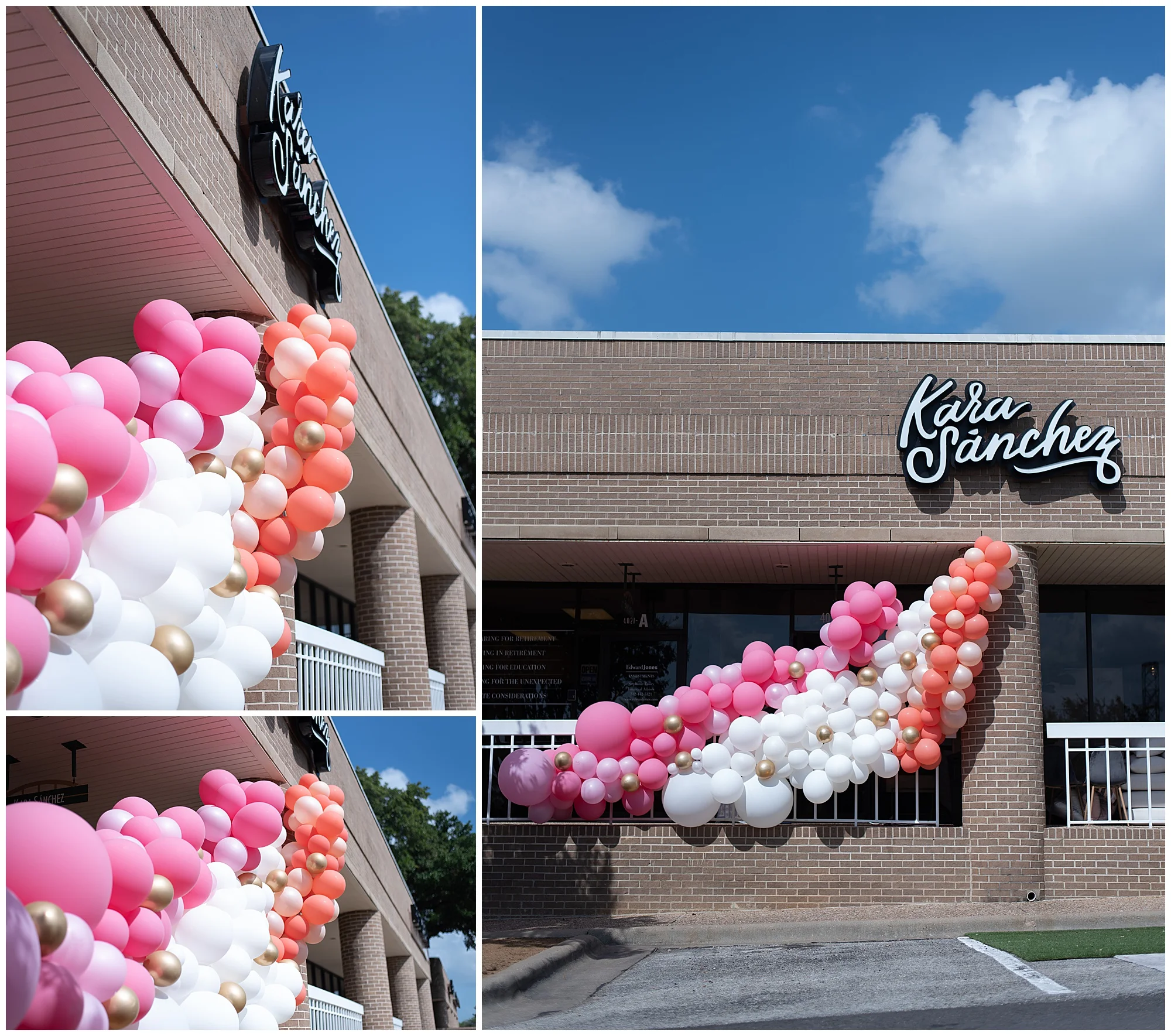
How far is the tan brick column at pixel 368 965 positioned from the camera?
704 cm

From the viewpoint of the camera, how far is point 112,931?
4.50m

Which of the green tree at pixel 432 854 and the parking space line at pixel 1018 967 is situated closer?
the green tree at pixel 432 854

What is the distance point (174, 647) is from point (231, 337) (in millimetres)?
2360

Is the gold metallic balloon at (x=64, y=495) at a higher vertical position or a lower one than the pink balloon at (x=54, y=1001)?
higher

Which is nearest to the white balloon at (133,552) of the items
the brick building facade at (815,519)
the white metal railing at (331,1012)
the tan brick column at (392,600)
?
the white metal railing at (331,1012)

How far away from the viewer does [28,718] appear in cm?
608

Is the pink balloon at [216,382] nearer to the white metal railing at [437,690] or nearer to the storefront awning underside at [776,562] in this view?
the storefront awning underside at [776,562]

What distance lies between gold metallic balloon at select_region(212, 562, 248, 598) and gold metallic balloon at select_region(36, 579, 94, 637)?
1670 mm

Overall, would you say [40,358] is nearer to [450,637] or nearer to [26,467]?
[26,467]

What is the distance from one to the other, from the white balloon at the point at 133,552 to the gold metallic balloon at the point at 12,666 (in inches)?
33.1

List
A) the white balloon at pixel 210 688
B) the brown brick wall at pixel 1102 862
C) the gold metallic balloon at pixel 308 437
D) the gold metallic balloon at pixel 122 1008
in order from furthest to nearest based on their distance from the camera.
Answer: the brown brick wall at pixel 1102 862, the gold metallic balloon at pixel 308 437, the white balloon at pixel 210 688, the gold metallic balloon at pixel 122 1008

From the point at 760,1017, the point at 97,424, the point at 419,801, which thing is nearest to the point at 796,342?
the point at 760,1017

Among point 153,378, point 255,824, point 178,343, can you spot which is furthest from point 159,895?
point 178,343

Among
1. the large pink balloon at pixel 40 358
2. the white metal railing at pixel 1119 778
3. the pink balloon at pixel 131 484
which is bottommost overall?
the white metal railing at pixel 1119 778
